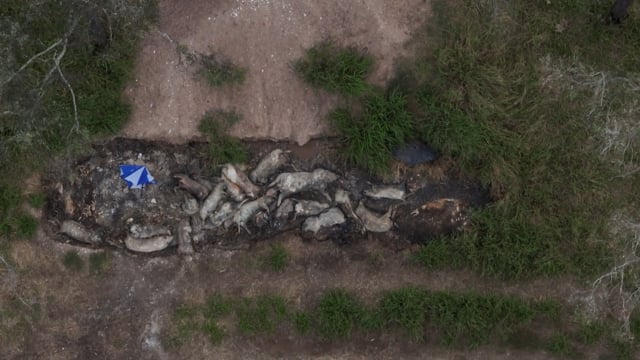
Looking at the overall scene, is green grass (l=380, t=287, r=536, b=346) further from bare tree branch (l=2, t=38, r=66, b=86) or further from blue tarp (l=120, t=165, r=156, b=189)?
bare tree branch (l=2, t=38, r=66, b=86)

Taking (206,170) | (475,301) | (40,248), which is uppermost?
(206,170)

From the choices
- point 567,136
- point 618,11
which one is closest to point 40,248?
point 567,136

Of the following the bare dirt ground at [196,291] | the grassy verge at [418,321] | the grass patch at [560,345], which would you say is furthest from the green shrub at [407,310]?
the grass patch at [560,345]

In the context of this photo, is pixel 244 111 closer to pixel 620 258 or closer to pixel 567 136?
Answer: pixel 567 136

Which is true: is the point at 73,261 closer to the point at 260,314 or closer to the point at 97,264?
the point at 97,264

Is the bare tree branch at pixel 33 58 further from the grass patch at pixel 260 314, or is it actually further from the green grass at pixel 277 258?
the grass patch at pixel 260 314

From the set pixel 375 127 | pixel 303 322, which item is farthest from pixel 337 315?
pixel 375 127
